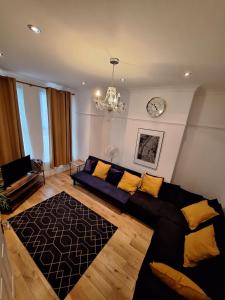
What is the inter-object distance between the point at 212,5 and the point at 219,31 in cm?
32

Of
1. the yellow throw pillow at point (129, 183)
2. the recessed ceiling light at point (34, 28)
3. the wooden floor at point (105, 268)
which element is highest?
the recessed ceiling light at point (34, 28)

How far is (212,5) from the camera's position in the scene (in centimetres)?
82

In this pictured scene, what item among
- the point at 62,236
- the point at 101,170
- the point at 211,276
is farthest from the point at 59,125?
the point at 211,276

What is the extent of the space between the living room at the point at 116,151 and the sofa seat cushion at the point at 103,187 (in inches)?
1.2

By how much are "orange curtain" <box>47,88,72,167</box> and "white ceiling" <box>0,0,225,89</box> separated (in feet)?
5.30

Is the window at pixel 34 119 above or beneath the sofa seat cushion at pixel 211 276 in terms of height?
above

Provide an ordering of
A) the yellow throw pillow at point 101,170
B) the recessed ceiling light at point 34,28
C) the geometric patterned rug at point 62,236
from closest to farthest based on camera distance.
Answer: the recessed ceiling light at point 34,28
the geometric patterned rug at point 62,236
the yellow throw pillow at point 101,170

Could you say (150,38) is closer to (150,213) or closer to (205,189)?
(150,213)

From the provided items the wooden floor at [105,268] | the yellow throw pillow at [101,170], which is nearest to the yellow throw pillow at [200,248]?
the wooden floor at [105,268]

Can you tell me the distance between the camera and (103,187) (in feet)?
10.2

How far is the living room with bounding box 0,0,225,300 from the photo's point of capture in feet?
3.72

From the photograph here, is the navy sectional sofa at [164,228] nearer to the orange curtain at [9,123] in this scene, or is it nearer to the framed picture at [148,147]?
the framed picture at [148,147]

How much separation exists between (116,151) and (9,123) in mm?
2745

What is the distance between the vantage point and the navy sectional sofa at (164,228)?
1246mm
